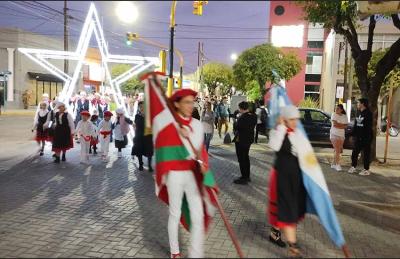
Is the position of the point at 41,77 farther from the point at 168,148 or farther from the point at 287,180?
the point at 287,180

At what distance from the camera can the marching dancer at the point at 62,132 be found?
10837 millimetres

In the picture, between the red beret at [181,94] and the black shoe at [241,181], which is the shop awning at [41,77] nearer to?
the black shoe at [241,181]

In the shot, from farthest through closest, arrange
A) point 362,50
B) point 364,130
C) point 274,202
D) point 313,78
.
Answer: point 313,78 → point 362,50 → point 364,130 → point 274,202

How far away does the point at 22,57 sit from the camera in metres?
41.5

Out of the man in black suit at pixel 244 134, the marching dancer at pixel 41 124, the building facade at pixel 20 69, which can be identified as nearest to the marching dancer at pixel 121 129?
the marching dancer at pixel 41 124

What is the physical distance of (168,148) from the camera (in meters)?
4.23

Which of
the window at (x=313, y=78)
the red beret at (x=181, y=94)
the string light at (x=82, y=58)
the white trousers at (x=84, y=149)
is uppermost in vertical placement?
the window at (x=313, y=78)

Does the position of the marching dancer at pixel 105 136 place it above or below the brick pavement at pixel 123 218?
above

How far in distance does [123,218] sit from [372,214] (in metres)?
3.74

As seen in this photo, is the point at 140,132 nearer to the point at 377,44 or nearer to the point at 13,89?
the point at 377,44

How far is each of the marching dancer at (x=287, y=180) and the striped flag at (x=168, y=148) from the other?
2.13 feet

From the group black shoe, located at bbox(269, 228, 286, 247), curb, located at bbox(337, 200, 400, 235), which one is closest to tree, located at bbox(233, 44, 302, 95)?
curb, located at bbox(337, 200, 400, 235)

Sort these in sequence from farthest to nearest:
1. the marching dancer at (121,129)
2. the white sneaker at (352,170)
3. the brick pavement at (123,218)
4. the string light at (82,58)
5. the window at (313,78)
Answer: the window at (313,78), the string light at (82,58), the marching dancer at (121,129), the white sneaker at (352,170), the brick pavement at (123,218)

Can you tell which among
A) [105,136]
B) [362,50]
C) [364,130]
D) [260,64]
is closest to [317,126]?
[362,50]
